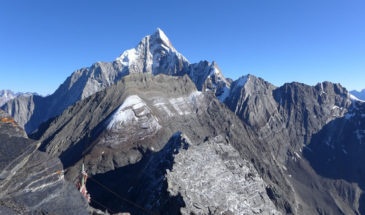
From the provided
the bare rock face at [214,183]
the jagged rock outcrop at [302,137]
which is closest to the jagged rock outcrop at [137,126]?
the bare rock face at [214,183]

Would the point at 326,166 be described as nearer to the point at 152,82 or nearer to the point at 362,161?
the point at 362,161

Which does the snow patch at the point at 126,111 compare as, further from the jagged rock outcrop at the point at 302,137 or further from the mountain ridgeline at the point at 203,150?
the jagged rock outcrop at the point at 302,137

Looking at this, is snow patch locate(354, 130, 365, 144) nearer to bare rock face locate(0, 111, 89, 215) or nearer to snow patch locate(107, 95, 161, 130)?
snow patch locate(107, 95, 161, 130)

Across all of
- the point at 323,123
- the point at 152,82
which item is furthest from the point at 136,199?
the point at 323,123

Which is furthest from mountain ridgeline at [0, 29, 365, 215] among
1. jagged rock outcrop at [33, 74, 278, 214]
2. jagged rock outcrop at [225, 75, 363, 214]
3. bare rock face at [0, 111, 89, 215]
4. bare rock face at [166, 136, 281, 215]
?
jagged rock outcrop at [225, 75, 363, 214]

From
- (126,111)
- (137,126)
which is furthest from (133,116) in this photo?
(137,126)
